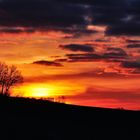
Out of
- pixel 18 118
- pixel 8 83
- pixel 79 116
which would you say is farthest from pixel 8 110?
pixel 8 83

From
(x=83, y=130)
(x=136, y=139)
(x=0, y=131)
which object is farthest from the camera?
(x=136, y=139)

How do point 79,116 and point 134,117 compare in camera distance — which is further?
point 134,117

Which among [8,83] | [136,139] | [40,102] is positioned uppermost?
[8,83]

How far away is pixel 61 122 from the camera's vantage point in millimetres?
21453

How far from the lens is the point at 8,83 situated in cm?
7112

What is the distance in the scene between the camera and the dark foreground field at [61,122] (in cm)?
2005

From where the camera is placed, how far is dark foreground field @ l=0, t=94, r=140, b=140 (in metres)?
20.0

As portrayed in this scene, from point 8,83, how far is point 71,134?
50267mm

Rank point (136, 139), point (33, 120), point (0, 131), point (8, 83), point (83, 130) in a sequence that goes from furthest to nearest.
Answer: point (8, 83)
point (136, 139)
point (83, 130)
point (33, 120)
point (0, 131)

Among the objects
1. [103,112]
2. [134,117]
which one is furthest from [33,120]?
[134,117]

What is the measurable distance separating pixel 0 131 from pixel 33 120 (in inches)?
71.9

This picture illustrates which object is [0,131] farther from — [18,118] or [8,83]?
[8,83]

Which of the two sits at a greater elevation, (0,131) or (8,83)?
(8,83)

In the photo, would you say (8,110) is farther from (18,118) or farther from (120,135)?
(120,135)
